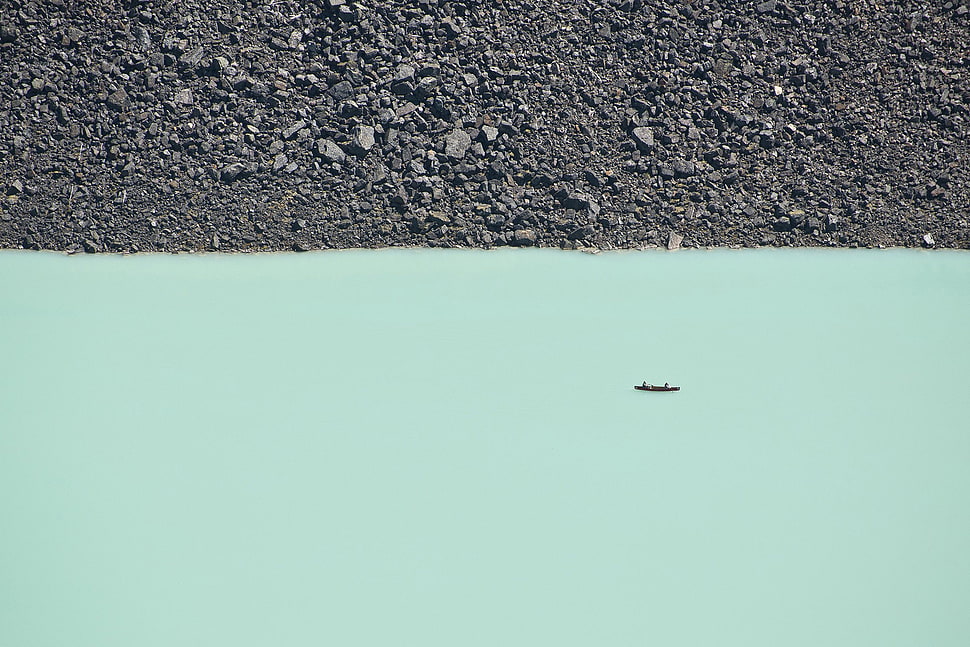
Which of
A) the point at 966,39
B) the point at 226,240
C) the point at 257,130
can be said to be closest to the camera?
the point at 226,240

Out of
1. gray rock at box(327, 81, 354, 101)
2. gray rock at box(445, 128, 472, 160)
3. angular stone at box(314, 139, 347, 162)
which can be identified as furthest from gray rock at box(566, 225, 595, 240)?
gray rock at box(327, 81, 354, 101)

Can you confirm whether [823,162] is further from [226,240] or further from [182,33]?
[182,33]

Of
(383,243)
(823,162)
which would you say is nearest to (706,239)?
(823,162)

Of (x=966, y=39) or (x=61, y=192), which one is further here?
(x=966, y=39)

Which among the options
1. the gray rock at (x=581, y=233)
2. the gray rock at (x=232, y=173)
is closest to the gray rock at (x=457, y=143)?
the gray rock at (x=581, y=233)

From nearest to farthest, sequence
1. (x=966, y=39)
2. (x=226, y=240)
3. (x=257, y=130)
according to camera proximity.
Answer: (x=226, y=240) < (x=257, y=130) < (x=966, y=39)

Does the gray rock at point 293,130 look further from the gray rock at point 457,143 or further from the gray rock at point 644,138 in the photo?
the gray rock at point 644,138

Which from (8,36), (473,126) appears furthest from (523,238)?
(8,36)

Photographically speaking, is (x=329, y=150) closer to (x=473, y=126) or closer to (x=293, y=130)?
(x=293, y=130)
